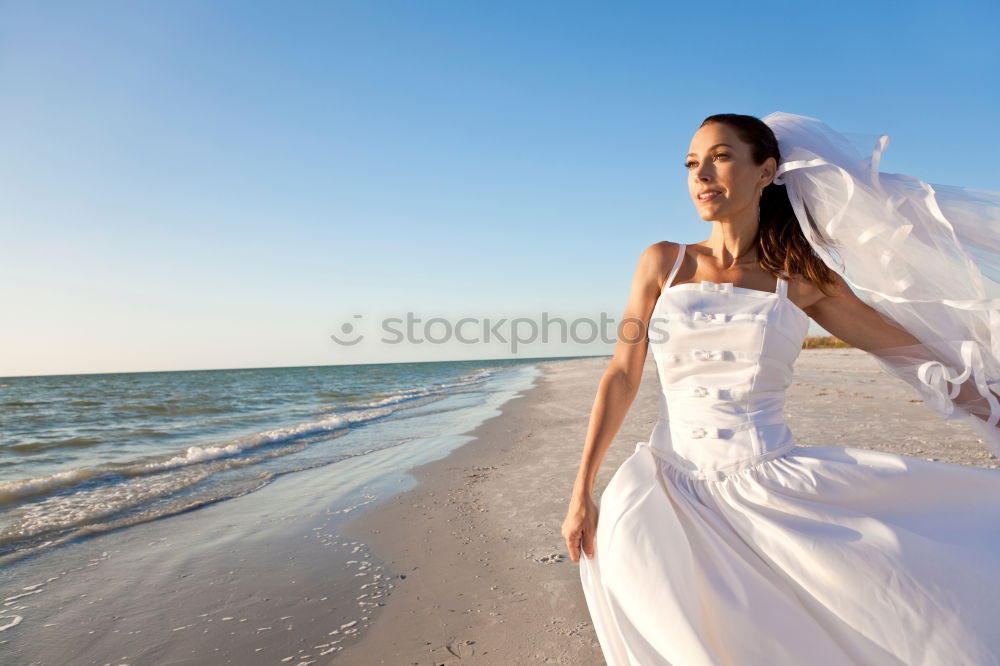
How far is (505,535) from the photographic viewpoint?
441 centimetres

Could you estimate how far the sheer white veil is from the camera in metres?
2.20

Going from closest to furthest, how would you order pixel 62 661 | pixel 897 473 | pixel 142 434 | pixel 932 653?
1. pixel 932 653
2. pixel 897 473
3. pixel 62 661
4. pixel 142 434

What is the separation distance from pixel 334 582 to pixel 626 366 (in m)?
2.58

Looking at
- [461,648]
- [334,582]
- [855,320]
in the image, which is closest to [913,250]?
[855,320]

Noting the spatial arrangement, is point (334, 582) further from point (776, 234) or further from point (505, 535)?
point (776, 234)

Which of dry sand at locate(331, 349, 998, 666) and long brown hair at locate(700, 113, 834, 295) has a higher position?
long brown hair at locate(700, 113, 834, 295)

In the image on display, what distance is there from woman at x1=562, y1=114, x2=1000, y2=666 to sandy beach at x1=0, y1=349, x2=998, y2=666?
1208mm

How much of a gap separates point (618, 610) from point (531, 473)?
482 centimetres

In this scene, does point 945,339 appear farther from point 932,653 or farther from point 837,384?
point 837,384

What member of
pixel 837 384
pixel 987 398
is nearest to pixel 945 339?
pixel 987 398

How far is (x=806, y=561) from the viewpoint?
5.49ft

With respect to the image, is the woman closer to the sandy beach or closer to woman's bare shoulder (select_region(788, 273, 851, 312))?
woman's bare shoulder (select_region(788, 273, 851, 312))

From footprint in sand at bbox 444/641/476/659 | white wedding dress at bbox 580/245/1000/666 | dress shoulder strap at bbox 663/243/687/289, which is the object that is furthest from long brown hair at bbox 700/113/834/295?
footprint in sand at bbox 444/641/476/659

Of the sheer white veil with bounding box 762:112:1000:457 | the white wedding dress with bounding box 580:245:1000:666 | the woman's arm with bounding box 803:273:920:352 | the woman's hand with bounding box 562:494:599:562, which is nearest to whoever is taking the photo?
the white wedding dress with bounding box 580:245:1000:666
